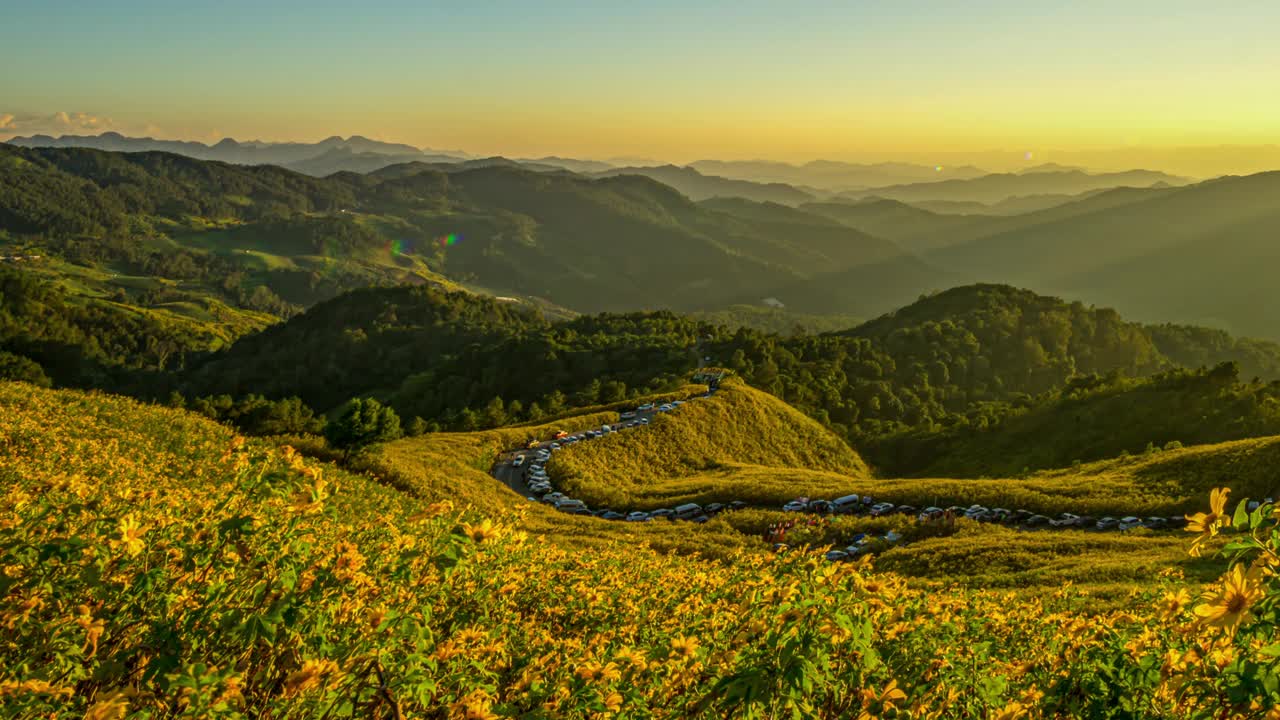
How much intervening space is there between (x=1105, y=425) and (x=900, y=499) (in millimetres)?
39905

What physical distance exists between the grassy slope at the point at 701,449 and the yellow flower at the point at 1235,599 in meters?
38.1

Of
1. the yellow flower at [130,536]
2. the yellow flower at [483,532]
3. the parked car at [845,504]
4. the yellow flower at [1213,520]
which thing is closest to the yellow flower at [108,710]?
the yellow flower at [130,536]

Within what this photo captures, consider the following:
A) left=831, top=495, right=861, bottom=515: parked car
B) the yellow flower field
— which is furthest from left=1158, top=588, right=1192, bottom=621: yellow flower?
left=831, top=495, right=861, bottom=515: parked car

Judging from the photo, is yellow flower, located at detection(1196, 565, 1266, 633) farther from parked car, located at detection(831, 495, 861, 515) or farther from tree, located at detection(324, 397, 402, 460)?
parked car, located at detection(831, 495, 861, 515)

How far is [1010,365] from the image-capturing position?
131m

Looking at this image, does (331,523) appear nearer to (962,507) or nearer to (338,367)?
(962,507)

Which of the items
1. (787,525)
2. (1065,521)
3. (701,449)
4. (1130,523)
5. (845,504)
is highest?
(1130,523)

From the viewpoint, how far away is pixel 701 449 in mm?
57812

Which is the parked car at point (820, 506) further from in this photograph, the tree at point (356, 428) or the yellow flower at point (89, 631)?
the yellow flower at point (89, 631)

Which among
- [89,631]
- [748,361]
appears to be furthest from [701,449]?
[89,631]

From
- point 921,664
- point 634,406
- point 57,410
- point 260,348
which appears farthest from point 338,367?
point 921,664

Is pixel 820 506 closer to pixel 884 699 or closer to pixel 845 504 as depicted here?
pixel 845 504

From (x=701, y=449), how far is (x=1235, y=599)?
55.6m

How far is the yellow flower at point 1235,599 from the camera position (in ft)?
8.64
